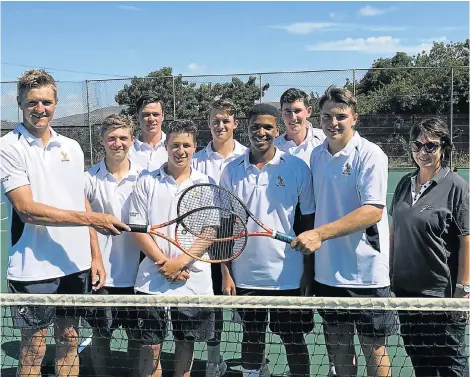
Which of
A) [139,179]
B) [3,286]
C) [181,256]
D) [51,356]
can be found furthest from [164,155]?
[3,286]

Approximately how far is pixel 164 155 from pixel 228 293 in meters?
1.18

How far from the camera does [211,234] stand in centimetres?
269

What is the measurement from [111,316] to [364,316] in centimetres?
123

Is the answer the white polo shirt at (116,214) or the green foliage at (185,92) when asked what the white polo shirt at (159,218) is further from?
the green foliage at (185,92)

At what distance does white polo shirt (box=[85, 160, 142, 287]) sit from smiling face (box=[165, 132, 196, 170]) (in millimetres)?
298

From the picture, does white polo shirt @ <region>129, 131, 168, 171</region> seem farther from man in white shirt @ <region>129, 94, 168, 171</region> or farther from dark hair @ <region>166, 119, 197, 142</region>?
dark hair @ <region>166, 119, 197, 142</region>

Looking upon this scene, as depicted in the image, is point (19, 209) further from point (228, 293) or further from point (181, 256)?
point (228, 293)

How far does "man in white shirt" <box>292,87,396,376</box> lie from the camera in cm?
249

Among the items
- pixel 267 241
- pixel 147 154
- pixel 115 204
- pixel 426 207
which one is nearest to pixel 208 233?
pixel 267 241

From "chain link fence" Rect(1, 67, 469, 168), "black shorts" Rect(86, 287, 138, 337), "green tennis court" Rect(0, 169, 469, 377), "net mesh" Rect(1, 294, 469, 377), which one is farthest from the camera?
"chain link fence" Rect(1, 67, 469, 168)

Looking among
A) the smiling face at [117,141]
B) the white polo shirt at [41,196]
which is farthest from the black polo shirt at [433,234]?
the white polo shirt at [41,196]

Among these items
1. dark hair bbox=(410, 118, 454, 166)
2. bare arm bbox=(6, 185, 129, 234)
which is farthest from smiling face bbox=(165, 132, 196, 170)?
dark hair bbox=(410, 118, 454, 166)

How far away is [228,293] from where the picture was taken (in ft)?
8.90

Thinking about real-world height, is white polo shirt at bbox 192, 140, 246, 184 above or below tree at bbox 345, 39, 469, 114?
below
